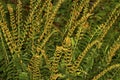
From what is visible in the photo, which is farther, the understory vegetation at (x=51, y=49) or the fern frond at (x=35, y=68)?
the understory vegetation at (x=51, y=49)

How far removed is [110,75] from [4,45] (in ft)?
4.49

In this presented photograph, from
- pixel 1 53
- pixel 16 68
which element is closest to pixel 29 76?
pixel 16 68

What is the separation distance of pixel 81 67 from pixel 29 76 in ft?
2.12

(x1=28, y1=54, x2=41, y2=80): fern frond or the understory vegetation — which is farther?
the understory vegetation

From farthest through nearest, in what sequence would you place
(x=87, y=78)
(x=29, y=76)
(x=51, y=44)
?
(x=51, y=44) < (x=87, y=78) < (x=29, y=76)

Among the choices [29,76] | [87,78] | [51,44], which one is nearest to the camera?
[29,76]

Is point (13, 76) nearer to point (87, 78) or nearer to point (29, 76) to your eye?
point (29, 76)

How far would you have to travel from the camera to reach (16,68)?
12.2 ft

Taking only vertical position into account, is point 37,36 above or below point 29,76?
above

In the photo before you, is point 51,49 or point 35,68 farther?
point 51,49

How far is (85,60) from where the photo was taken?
3998mm

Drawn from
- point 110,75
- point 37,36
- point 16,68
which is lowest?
point 110,75

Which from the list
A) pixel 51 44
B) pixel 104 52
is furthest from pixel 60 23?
pixel 104 52

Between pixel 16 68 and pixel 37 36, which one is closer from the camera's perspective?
pixel 16 68
